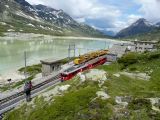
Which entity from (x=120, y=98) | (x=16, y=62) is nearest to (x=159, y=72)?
(x=120, y=98)

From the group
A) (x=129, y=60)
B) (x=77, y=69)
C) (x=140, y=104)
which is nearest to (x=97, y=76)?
(x=140, y=104)

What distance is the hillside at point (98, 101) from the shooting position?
1566cm

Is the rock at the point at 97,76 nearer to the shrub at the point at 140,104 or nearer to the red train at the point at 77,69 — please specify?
the shrub at the point at 140,104

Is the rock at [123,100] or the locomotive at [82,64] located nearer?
the rock at [123,100]

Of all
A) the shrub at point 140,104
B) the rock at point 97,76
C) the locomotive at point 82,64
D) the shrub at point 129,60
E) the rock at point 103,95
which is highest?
the rock at point 97,76

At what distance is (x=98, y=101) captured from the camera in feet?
54.0

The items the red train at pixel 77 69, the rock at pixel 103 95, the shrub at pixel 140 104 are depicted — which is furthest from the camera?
the red train at pixel 77 69

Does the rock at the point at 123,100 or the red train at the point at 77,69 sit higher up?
the rock at the point at 123,100

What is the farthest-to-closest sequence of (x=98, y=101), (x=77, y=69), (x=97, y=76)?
(x=77, y=69), (x=97, y=76), (x=98, y=101)

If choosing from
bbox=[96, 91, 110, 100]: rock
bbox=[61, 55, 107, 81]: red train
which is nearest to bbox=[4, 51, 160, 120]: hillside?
bbox=[96, 91, 110, 100]: rock

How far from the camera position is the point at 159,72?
82.1 feet

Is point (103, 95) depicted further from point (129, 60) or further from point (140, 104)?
point (129, 60)

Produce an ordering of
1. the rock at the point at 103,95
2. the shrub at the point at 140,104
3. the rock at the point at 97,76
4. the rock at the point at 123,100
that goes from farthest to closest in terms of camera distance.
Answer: the rock at the point at 97,76, the rock at the point at 103,95, the rock at the point at 123,100, the shrub at the point at 140,104

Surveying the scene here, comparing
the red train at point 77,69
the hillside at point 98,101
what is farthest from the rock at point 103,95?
the red train at point 77,69
